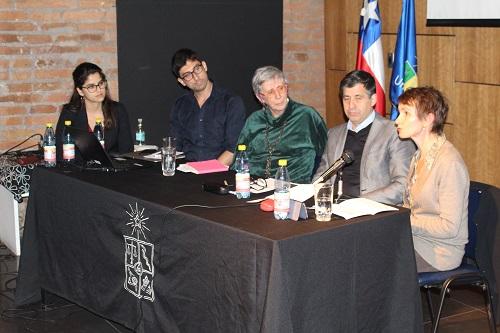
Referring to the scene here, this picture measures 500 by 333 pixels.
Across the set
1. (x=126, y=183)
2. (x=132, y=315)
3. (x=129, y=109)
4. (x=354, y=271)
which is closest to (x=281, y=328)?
(x=354, y=271)

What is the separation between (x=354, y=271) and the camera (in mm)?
3213

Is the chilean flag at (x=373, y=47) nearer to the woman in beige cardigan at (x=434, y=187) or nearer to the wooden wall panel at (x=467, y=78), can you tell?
the wooden wall panel at (x=467, y=78)

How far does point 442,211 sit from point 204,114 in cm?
212

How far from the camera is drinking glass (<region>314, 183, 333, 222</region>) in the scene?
3.24 meters

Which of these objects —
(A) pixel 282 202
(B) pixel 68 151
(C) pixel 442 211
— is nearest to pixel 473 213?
(C) pixel 442 211

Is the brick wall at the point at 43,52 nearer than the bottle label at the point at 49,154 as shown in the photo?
No

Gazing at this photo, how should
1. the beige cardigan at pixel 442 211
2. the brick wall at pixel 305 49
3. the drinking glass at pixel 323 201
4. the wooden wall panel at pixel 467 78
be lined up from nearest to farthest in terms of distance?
the drinking glass at pixel 323 201
the beige cardigan at pixel 442 211
the wooden wall panel at pixel 467 78
the brick wall at pixel 305 49

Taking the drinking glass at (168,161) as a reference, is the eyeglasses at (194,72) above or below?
above

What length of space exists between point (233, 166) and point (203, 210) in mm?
1304

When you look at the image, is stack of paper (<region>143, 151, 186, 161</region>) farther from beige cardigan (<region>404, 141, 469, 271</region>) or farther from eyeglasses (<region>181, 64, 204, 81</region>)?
beige cardigan (<region>404, 141, 469, 271</region>)

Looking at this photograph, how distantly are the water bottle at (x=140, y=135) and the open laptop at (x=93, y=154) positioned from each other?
1.10 m

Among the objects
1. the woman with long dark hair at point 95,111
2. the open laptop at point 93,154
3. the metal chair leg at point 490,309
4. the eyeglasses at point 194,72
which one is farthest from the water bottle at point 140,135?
the metal chair leg at point 490,309

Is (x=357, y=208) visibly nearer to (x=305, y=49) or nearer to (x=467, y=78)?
(x=467, y=78)

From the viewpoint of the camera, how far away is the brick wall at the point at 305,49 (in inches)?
266
